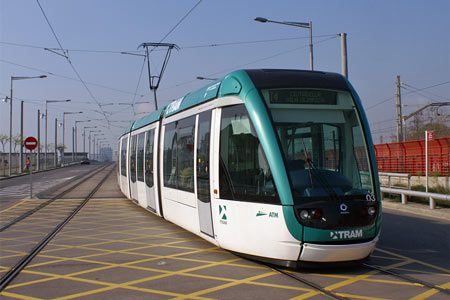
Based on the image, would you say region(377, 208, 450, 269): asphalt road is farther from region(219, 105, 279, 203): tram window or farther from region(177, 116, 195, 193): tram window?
region(177, 116, 195, 193): tram window

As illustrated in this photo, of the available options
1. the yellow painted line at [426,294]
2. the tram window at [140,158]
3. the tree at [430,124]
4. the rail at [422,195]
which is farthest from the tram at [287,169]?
the tree at [430,124]

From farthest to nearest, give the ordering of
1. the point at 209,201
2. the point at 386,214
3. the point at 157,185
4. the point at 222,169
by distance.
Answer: the point at 386,214, the point at 157,185, the point at 209,201, the point at 222,169

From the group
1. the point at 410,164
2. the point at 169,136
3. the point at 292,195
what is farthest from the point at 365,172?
the point at 410,164

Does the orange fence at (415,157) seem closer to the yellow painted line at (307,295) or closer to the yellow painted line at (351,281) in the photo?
the yellow painted line at (351,281)

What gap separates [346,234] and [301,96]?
6.77 feet

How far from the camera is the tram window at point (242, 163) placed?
21.2 ft

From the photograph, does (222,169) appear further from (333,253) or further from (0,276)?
(0,276)

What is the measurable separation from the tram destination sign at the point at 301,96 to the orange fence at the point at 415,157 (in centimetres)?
1400

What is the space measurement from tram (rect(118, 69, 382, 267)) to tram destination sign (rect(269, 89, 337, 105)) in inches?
0.6

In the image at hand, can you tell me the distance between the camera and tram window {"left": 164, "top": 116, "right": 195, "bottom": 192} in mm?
8875

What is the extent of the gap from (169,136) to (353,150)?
16.8ft

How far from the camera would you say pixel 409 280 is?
19.6ft

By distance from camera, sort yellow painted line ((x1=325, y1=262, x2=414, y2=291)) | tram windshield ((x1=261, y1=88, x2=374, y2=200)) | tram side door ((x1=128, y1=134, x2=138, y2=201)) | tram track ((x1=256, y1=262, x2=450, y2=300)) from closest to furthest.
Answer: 1. tram track ((x1=256, y1=262, x2=450, y2=300))
2. yellow painted line ((x1=325, y1=262, x2=414, y2=291))
3. tram windshield ((x1=261, y1=88, x2=374, y2=200))
4. tram side door ((x1=128, y1=134, x2=138, y2=201))

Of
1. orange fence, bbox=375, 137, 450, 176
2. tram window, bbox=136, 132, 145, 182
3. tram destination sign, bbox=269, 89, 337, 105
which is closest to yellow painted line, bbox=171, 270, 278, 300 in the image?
tram destination sign, bbox=269, 89, 337, 105
